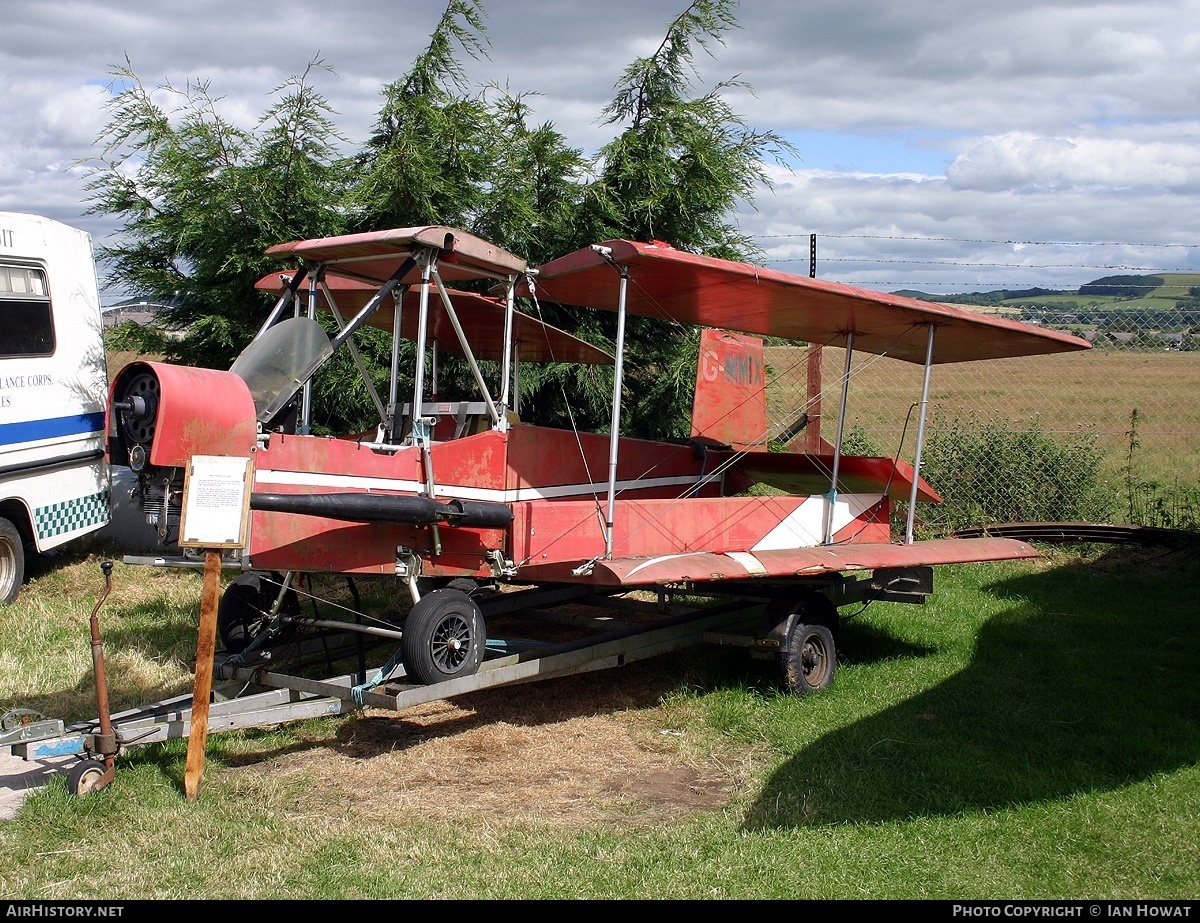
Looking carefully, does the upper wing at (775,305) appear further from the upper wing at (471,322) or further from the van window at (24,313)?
the van window at (24,313)

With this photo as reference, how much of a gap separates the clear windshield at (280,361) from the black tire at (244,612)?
4.87 ft

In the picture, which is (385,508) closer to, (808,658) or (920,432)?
(808,658)

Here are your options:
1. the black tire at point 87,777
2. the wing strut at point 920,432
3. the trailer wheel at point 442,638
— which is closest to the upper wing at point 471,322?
the wing strut at point 920,432

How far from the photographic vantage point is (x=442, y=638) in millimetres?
5605

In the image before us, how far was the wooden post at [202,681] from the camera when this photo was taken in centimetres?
492

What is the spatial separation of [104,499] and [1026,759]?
28.3 ft

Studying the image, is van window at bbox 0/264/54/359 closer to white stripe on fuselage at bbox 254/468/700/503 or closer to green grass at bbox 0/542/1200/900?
green grass at bbox 0/542/1200/900

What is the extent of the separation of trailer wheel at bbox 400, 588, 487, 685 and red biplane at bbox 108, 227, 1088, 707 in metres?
0.01

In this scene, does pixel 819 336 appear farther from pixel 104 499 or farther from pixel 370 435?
pixel 104 499

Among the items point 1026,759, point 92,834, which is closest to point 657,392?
point 1026,759

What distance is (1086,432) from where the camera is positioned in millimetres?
11711

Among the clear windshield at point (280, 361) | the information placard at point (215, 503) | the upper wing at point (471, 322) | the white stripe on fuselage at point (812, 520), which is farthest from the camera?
the upper wing at point (471, 322)

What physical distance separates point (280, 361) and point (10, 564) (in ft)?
16.7

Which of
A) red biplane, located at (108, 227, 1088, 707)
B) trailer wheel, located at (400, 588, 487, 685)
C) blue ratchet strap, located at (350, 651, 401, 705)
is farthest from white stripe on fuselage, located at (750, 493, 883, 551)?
blue ratchet strap, located at (350, 651, 401, 705)
